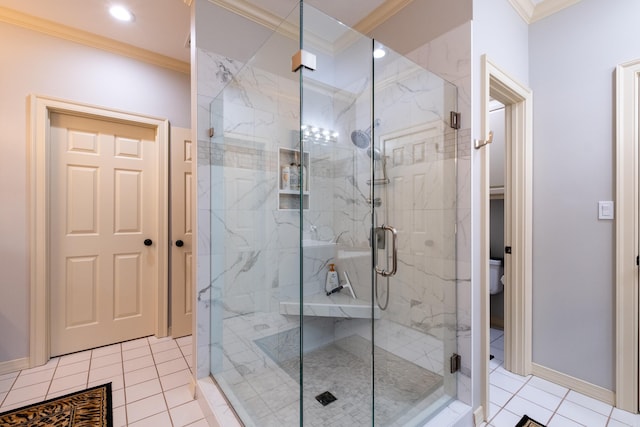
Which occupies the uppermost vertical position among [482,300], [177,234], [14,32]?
[14,32]

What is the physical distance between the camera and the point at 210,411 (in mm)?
1588

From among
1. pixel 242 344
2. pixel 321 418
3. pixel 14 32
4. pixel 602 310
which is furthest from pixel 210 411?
pixel 14 32

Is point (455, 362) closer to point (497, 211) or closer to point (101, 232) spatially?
point (497, 211)

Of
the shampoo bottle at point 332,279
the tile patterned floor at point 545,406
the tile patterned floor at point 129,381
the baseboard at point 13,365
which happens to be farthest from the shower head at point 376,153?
the baseboard at point 13,365

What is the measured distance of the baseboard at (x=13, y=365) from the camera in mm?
2066

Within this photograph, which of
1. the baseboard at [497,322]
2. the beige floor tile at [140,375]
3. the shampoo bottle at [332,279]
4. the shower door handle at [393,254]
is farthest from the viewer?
the baseboard at [497,322]

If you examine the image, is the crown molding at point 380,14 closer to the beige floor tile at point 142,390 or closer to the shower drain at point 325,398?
the shower drain at point 325,398

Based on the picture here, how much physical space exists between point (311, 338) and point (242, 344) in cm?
46

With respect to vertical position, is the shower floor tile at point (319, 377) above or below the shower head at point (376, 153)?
below

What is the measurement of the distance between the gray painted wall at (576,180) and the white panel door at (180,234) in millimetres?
2947

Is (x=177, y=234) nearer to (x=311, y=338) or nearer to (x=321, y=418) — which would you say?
(x=311, y=338)

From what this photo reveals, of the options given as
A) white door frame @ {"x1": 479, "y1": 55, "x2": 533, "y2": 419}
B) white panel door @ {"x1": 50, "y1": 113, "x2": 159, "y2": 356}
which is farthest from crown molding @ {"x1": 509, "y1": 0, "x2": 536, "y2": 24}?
white panel door @ {"x1": 50, "y1": 113, "x2": 159, "y2": 356}

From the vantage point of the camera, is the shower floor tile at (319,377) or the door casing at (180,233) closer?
the shower floor tile at (319,377)

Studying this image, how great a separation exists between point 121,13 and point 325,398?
3.00 m
